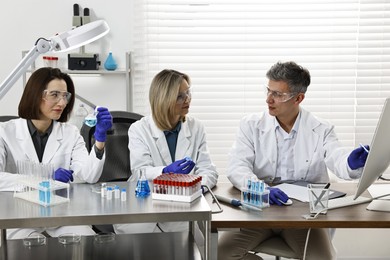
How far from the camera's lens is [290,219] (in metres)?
2.09

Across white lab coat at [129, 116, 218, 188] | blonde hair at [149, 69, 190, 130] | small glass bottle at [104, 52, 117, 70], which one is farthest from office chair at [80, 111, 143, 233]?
small glass bottle at [104, 52, 117, 70]

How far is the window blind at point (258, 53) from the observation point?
12.9 feet

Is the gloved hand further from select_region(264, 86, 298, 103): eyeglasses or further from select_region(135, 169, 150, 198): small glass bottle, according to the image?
select_region(135, 169, 150, 198): small glass bottle

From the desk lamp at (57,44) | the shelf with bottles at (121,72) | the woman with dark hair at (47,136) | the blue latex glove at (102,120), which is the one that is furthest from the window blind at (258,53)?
the desk lamp at (57,44)

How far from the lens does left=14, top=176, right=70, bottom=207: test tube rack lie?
2.06 m

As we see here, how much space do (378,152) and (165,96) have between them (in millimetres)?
1117

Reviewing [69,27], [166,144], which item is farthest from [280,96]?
[69,27]

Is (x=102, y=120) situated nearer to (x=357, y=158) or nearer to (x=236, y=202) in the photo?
(x=236, y=202)

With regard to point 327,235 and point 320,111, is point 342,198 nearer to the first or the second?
point 327,235

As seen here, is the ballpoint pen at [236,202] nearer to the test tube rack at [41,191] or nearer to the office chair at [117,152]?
the test tube rack at [41,191]

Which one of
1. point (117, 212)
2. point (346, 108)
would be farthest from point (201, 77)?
point (117, 212)

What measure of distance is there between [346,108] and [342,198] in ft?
5.89

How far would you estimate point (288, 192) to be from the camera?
244 centimetres

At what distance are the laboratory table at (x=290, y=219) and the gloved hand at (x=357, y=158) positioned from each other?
28 cm
